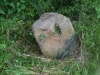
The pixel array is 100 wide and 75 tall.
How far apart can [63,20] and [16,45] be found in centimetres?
82

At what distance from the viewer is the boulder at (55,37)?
160 inches

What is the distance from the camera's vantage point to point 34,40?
4.32 metres

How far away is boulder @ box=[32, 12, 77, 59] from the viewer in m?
4.07

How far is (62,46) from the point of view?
13.4 ft

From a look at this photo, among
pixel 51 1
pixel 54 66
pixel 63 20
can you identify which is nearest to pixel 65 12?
pixel 51 1

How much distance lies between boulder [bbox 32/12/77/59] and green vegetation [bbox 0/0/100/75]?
0.13 meters

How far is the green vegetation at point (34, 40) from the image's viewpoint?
373 centimetres

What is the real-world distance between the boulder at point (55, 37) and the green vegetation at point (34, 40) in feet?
0.42

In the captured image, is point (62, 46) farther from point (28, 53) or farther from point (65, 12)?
point (65, 12)

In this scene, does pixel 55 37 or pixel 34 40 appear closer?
pixel 55 37

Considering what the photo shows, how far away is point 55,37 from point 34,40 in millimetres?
411

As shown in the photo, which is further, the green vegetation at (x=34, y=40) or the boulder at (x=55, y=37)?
Answer: the boulder at (x=55, y=37)

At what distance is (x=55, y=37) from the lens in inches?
161

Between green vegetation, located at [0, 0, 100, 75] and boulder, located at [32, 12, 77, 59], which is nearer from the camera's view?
green vegetation, located at [0, 0, 100, 75]
